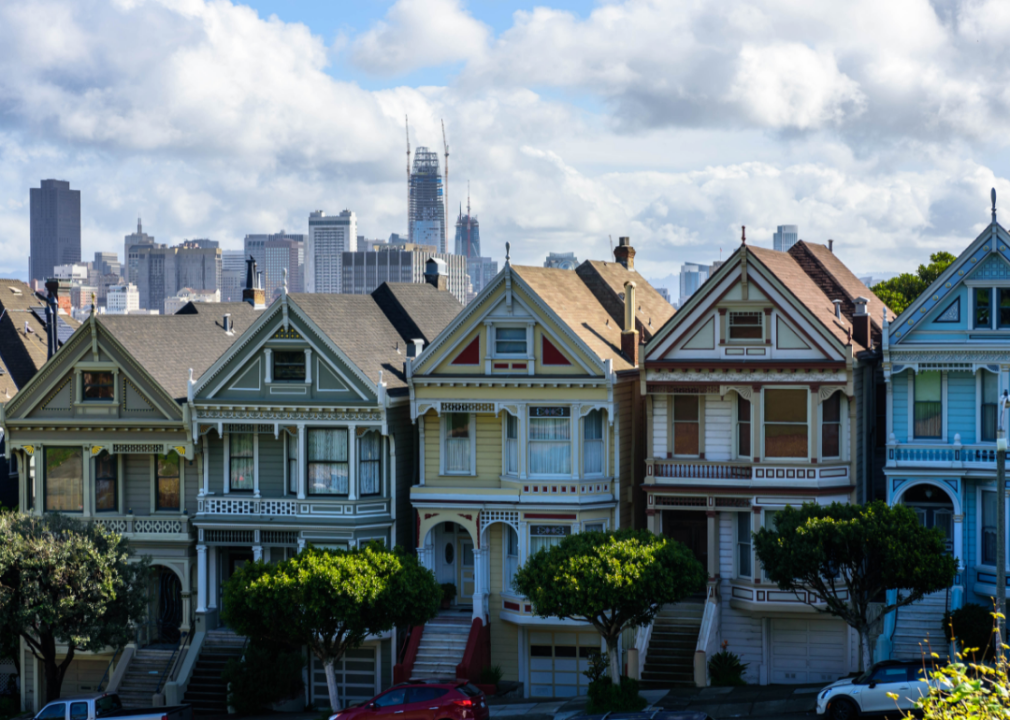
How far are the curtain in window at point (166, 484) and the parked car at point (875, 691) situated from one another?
22.0m

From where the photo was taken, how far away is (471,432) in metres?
40.8

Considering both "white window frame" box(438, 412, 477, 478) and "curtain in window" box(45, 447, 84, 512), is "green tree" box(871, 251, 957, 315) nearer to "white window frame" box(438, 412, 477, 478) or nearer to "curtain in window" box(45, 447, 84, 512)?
"white window frame" box(438, 412, 477, 478)

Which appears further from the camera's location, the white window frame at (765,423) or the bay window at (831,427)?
the bay window at (831,427)

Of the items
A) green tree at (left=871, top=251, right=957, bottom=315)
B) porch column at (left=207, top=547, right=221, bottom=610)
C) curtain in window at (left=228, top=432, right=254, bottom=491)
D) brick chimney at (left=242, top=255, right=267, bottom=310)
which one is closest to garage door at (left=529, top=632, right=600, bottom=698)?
porch column at (left=207, top=547, right=221, bottom=610)

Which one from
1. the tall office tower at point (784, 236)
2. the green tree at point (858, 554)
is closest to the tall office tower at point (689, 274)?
the tall office tower at point (784, 236)

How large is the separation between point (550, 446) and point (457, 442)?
3.03 metres

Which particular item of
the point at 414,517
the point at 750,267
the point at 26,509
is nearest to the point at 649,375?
the point at 750,267

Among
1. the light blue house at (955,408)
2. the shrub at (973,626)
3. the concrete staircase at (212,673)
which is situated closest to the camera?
the shrub at (973,626)

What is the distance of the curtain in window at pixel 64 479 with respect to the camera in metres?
43.8

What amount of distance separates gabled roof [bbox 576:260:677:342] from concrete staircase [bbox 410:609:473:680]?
450 inches

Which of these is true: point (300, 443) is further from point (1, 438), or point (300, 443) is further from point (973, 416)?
point (973, 416)

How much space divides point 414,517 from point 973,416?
17.3 m

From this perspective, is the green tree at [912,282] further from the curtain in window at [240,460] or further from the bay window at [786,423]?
the curtain in window at [240,460]

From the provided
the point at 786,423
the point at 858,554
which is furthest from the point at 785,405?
the point at 858,554
